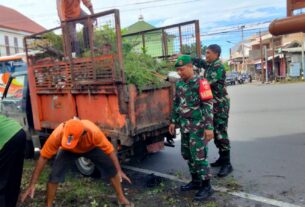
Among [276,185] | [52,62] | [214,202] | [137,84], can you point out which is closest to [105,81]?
[137,84]

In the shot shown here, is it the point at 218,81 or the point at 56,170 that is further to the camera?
the point at 218,81

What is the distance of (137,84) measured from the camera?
462 centimetres

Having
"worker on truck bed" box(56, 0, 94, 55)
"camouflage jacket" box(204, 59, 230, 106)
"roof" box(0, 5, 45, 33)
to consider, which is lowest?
"camouflage jacket" box(204, 59, 230, 106)

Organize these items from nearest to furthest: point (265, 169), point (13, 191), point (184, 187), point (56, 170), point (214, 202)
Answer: point (13, 191)
point (56, 170)
point (214, 202)
point (184, 187)
point (265, 169)

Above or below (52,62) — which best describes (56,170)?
below

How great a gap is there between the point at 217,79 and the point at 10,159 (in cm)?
293

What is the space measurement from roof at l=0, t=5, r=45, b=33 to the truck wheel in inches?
1882

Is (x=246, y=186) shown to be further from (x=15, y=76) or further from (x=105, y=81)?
(x=15, y=76)

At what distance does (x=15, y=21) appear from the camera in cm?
5466

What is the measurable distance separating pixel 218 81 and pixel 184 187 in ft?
5.05

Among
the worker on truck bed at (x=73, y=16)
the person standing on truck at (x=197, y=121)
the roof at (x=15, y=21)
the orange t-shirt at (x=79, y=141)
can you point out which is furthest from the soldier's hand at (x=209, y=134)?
the roof at (x=15, y=21)

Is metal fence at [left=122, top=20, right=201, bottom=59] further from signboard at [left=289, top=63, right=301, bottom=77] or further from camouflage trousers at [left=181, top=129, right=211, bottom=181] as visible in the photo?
signboard at [left=289, top=63, right=301, bottom=77]

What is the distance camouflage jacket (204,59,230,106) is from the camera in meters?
4.88

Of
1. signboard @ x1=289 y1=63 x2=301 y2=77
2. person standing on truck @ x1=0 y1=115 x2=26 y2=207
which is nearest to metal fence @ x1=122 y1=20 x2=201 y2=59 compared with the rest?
person standing on truck @ x1=0 y1=115 x2=26 y2=207
